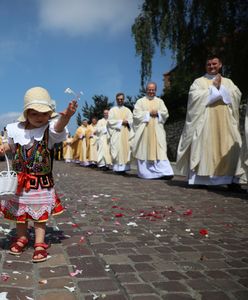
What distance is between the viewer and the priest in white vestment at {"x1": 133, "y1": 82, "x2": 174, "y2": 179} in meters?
11.4

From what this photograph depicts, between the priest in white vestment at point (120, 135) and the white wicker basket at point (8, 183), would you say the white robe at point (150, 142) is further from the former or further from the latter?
the white wicker basket at point (8, 183)

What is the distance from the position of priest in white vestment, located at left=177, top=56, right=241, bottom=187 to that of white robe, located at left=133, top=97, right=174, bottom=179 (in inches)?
92.8

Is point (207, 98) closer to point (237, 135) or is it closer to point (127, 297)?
point (237, 135)

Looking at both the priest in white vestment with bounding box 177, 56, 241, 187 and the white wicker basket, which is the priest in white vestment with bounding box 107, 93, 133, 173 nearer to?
the priest in white vestment with bounding box 177, 56, 241, 187

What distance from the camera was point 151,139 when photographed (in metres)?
11.5

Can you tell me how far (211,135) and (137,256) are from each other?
17.7 feet

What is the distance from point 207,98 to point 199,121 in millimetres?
474

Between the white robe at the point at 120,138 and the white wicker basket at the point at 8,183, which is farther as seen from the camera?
the white robe at the point at 120,138

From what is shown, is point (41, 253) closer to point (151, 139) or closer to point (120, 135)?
point (151, 139)

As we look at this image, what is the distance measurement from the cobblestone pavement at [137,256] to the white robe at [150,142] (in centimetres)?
491

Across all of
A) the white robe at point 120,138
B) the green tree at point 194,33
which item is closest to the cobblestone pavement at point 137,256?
the white robe at point 120,138

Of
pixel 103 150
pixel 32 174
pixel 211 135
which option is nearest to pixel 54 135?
pixel 32 174

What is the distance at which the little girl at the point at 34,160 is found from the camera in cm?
369

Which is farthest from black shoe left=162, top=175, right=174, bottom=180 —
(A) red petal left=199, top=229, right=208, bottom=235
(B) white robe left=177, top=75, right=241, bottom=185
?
(A) red petal left=199, top=229, right=208, bottom=235
